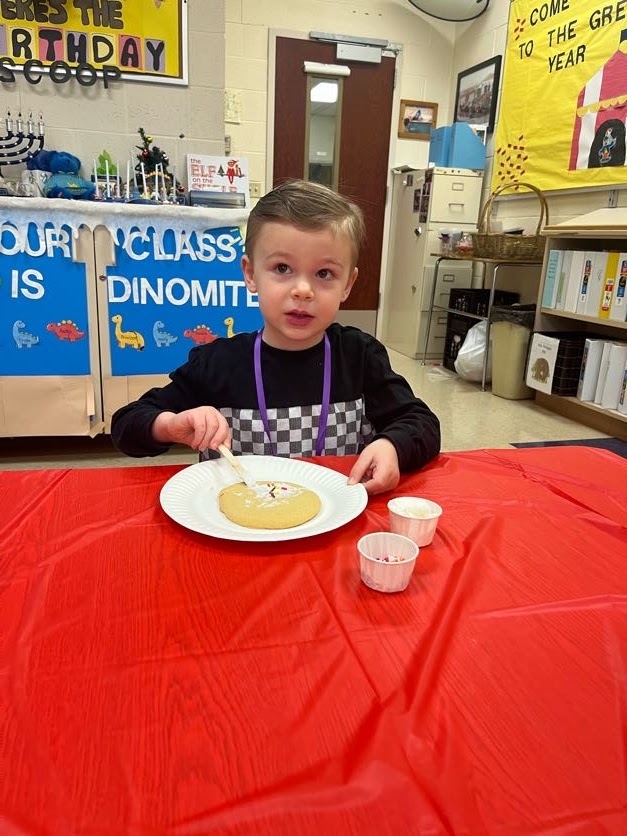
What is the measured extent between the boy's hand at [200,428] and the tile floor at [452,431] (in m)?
1.51

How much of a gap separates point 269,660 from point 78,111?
2.85 metres

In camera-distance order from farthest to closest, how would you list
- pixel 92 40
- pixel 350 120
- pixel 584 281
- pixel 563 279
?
pixel 350 120
pixel 563 279
pixel 584 281
pixel 92 40

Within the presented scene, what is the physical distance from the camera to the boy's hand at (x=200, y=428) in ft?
2.71

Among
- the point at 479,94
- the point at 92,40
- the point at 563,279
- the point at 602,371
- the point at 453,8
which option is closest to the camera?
the point at 92,40

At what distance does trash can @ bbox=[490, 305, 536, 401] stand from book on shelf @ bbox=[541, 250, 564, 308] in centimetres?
18

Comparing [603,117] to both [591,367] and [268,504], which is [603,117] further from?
[268,504]

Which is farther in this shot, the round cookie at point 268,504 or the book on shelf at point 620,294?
the book on shelf at point 620,294

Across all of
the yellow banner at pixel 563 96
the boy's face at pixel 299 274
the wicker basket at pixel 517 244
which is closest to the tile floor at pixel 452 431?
the wicker basket at pixel 517 244

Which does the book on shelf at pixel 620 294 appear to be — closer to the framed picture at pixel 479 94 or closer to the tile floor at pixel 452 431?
the tile floor at pixel 452 431

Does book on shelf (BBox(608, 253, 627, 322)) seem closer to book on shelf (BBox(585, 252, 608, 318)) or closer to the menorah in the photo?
book on shelf (BBox(585, 252, 608, 318))

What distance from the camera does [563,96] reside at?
3.57 metres

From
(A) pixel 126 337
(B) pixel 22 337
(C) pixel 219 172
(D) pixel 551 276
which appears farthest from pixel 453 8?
(B) pixel 22 337

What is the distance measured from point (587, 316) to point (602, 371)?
30 cm

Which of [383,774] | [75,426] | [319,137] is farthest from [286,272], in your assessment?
[319,137]
